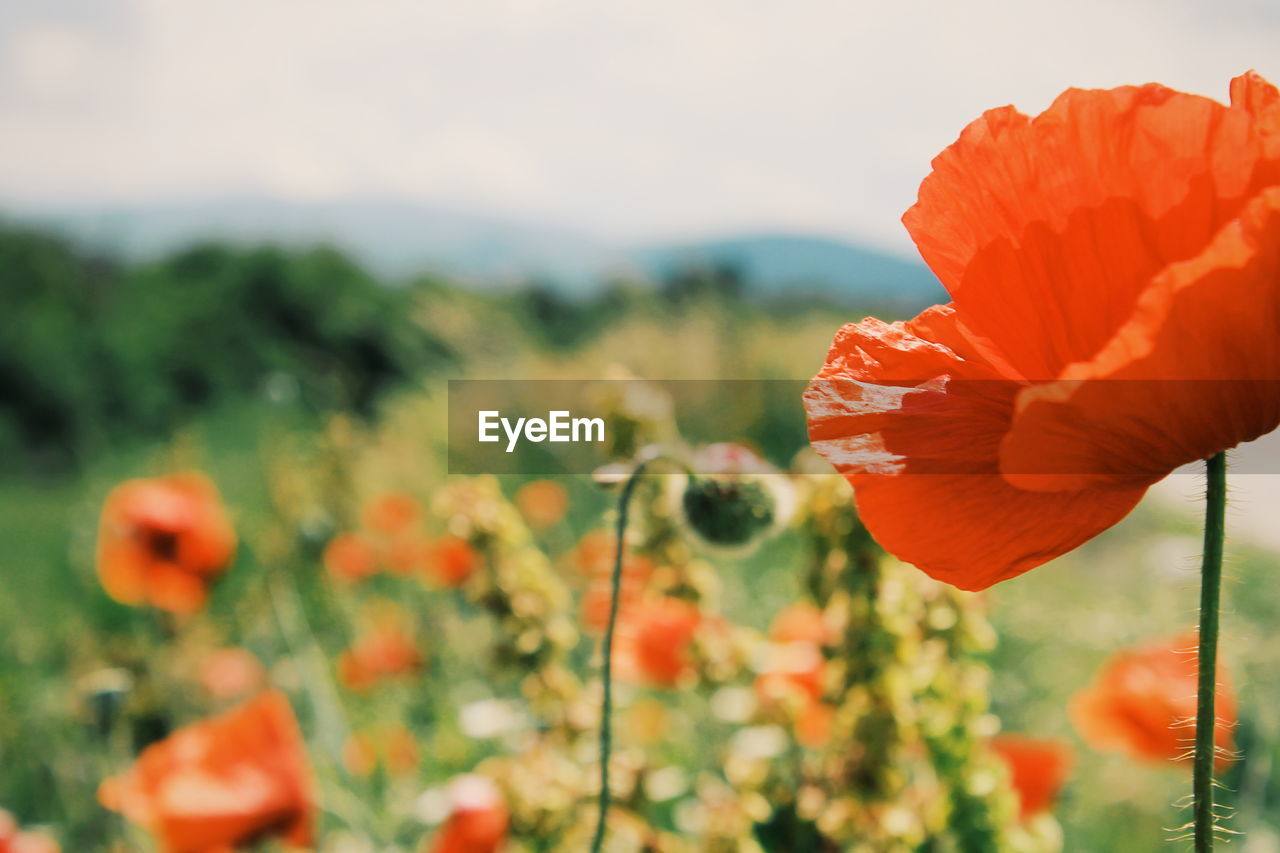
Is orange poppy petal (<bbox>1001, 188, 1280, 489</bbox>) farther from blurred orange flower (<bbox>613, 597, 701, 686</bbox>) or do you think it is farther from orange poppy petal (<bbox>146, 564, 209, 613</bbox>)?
orange poppy petal (<bbox>146, 564, 209, 613</bbox>)

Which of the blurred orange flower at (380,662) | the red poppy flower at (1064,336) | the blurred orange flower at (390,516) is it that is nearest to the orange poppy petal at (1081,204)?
the red poppy flower at (1064,336)

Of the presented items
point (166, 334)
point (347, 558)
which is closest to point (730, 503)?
point (347, 558)

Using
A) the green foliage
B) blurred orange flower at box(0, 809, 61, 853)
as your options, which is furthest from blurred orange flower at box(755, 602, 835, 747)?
the green foliage

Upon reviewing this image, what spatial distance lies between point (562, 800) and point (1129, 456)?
0.54 meters

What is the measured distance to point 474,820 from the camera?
89 centimetres

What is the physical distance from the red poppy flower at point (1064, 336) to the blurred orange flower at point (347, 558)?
5.40 feet

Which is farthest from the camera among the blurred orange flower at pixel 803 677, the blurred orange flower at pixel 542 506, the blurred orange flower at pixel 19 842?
the blurred orange flower at pixel 542 506

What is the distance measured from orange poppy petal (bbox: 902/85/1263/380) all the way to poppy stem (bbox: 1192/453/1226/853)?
8 centimetres

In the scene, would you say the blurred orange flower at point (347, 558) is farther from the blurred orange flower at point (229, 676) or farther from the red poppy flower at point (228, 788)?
the red poppy flower at point (228, 788)

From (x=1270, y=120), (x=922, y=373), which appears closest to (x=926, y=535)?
(x=922, y=373)

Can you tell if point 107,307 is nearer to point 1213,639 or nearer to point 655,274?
point 655,274

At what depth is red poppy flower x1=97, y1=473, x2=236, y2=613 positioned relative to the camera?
175 cm

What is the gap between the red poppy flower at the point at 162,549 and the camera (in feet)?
5.73

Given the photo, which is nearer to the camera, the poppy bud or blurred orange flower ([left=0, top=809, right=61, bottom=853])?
the poppy bud
